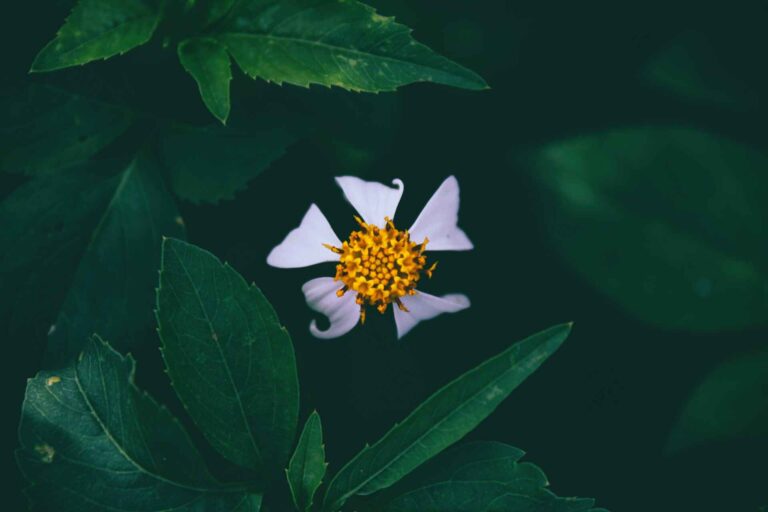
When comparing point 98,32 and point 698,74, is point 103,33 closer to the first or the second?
point 98,32

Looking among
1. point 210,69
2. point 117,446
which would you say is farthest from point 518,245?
point 117,446

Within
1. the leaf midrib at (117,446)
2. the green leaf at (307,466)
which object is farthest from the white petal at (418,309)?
the leaf midrib at (117,446)

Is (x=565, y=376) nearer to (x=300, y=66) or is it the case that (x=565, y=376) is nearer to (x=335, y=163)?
(x=335, y=163)

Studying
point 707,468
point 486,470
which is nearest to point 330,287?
point 486,470

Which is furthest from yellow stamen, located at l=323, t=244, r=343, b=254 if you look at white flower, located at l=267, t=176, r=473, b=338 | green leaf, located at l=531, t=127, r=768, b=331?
green leaf, located at l=531, t=127, r=768, b=331

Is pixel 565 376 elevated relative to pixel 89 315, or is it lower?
lower

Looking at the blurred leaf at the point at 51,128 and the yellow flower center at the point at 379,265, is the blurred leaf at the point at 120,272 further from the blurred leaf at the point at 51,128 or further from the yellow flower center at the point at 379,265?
the yellow flower center at the point at 379,265
